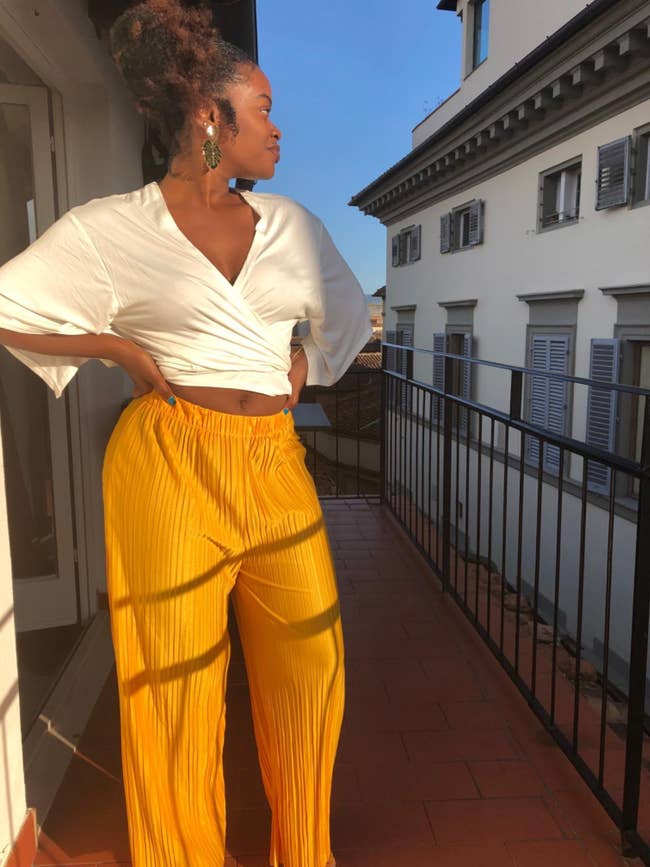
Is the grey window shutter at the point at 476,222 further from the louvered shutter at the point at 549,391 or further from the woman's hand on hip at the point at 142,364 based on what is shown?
the woman's hand on hip at the point at 142,364

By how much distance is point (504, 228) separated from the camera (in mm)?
14898

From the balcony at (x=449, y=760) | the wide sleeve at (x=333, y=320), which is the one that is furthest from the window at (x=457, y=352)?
the wide sleeve at (x=333, y=320)

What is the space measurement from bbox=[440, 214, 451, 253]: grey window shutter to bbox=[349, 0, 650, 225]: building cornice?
24.1 inches

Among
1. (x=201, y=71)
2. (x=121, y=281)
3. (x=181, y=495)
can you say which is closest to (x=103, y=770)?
(x=181, y=495)

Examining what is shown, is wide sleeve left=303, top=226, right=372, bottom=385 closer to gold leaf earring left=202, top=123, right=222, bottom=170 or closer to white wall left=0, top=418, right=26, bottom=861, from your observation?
gold leaf earring left=202, top=123, right=222, bottom=170

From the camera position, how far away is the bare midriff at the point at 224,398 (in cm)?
149

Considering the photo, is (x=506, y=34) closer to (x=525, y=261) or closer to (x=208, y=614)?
(x=525, y=261)

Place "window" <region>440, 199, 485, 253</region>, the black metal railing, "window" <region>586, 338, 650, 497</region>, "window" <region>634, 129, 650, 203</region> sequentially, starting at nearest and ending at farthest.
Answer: the black metal railing < "window" <region>634, 129, 650, 203</region> < "window" <region>586, 338, 650, 497</region> < "window" <region>440, 199, 485, 253</region>

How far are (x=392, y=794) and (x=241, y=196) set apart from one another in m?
1.74

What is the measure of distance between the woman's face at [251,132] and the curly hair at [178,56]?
1 centimetres

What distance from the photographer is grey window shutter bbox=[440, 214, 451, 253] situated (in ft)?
57.7

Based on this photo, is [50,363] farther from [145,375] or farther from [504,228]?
[504,228]

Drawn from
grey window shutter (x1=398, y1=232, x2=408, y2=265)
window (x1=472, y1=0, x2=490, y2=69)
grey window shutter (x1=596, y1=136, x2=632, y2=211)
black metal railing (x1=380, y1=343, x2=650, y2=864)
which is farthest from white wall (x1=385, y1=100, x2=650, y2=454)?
window (x1=472, y1=0, x2=490, y2=69)

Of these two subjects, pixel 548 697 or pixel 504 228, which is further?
pixel 504 228
